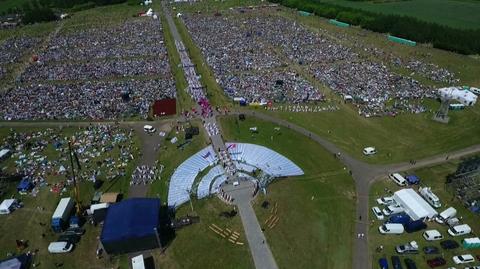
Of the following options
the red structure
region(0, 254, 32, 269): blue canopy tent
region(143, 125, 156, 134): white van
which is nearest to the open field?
region(0, 254, 32, 269): blue canopy tent

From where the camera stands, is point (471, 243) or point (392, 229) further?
point (392, 229)

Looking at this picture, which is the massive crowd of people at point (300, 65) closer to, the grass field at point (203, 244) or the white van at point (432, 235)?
the white van at point (432, 235)

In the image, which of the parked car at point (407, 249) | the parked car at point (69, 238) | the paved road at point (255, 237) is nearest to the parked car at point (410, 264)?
the parked car at point (407, 249)

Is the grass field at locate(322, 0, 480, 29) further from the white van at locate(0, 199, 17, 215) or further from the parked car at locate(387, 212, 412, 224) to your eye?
the white van at locate(0, 199, 17, 215)

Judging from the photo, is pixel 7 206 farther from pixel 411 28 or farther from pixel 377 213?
pixel 411 28

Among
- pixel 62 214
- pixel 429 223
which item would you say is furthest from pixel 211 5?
pixel 429 223
